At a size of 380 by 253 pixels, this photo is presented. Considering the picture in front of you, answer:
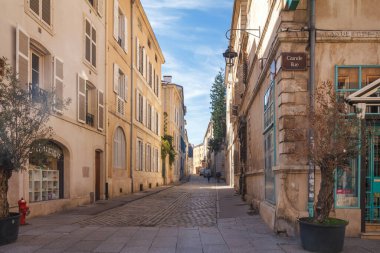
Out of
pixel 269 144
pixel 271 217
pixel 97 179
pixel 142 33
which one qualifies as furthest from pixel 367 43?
pixel 142 33

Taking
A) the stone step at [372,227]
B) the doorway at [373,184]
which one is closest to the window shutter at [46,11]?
the doorway at [373,184]

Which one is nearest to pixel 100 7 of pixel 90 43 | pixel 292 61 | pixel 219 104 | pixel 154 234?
pixel 90 43

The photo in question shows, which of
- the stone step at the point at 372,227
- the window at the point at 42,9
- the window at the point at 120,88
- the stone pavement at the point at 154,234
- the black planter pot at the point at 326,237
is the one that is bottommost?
the stone pavement at the point at 154,234

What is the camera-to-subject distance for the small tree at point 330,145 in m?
7.10

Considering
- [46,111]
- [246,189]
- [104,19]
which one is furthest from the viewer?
[104,19]

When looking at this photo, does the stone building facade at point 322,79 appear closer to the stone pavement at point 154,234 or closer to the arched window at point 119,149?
the stone pavement at point 154,234

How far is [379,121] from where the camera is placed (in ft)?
28.2

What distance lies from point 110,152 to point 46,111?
37.1 feet

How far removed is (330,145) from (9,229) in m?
5.87

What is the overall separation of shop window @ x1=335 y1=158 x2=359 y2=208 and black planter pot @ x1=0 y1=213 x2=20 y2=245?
6.23m

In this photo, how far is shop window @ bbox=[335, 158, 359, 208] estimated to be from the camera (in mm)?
8570

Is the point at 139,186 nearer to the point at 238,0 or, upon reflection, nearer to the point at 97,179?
the point at 97,179

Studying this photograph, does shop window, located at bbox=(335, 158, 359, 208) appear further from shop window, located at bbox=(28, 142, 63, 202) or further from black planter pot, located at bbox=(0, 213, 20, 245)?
shop window, located at bbox=(28, 142, 63, 202)

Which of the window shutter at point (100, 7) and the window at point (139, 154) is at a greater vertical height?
the window shutter at point (100, 7)
